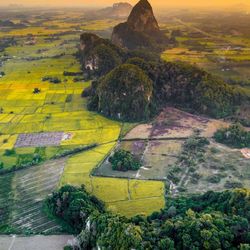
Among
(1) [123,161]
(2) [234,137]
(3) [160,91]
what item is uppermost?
(1) [123,161]

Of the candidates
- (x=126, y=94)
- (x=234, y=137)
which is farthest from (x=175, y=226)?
(x=126, y=94)

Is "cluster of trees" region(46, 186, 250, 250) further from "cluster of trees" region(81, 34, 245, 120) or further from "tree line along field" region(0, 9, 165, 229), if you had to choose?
"cluster of trees" region(81, 34, 245, 120)

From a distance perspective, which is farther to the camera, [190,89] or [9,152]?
[190,89]

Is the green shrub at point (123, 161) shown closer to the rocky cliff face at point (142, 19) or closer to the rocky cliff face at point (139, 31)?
the rocky cliff face at point (139, 31)

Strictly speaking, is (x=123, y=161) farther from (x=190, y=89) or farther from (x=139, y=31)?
(x=139, y=31)

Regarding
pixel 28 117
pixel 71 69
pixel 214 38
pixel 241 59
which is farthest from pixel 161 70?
pixel 214 38

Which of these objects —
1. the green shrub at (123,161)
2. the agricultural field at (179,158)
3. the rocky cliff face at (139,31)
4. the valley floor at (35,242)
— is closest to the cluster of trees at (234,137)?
the agricultural field at (179,158)
